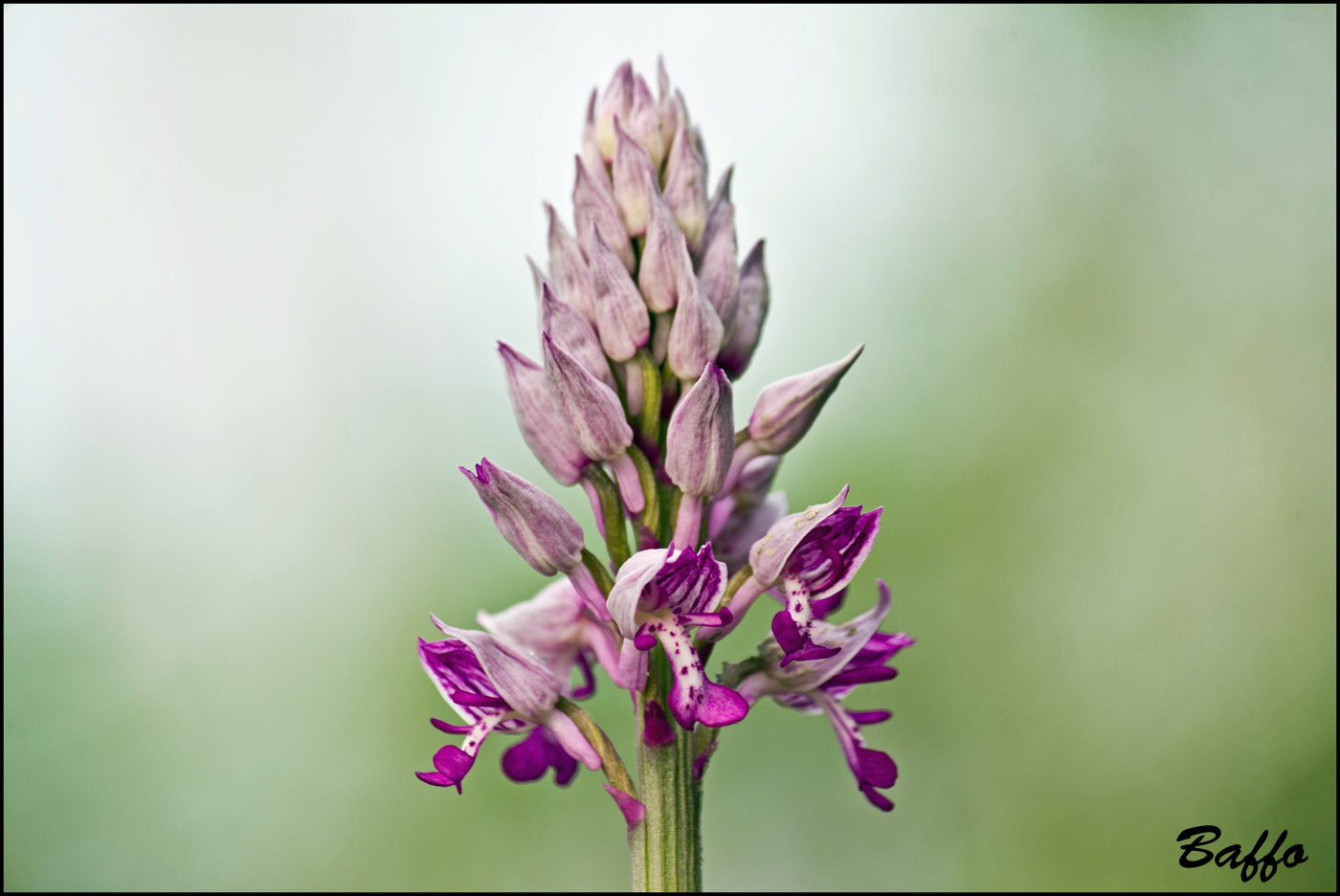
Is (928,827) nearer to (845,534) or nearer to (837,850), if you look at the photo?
(837,850)

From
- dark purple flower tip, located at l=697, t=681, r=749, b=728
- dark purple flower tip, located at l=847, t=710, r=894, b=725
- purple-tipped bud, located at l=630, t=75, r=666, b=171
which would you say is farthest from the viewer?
purple-tipped bud, located at l=630, t=75, r=666, b=171

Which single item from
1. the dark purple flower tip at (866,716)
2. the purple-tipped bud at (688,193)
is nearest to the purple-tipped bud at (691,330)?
the purple-tipped bud at (688,193)

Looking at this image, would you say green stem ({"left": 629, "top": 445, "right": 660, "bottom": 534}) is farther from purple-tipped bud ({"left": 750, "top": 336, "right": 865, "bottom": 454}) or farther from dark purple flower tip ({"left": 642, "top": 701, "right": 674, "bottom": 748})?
dark purple flower tip ({"left": 642, "top": 701, "right": 674, "bottom": 748})

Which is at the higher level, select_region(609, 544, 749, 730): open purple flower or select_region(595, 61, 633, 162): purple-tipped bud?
select_region(595, 61, 633, 162): purple-tipped bud

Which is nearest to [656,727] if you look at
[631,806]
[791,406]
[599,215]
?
[631,806]

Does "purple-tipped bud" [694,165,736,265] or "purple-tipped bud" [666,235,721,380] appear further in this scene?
"purple-tipped bud" [694,165,736,265]

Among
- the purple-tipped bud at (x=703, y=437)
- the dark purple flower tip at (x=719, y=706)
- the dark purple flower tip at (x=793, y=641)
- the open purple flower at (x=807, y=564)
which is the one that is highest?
the purple-tipped bud at (x=703, y=437)

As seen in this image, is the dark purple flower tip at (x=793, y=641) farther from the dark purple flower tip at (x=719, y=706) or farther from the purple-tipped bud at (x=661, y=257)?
the purple-tipped bud at (x=661, y=257)

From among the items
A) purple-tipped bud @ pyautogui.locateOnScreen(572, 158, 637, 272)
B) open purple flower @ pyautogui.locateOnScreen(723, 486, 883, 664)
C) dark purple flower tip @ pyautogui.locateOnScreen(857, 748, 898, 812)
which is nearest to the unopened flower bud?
purple-tipped bud @ pyautogui.locateOnScreen(572, 158, 637, 272)
